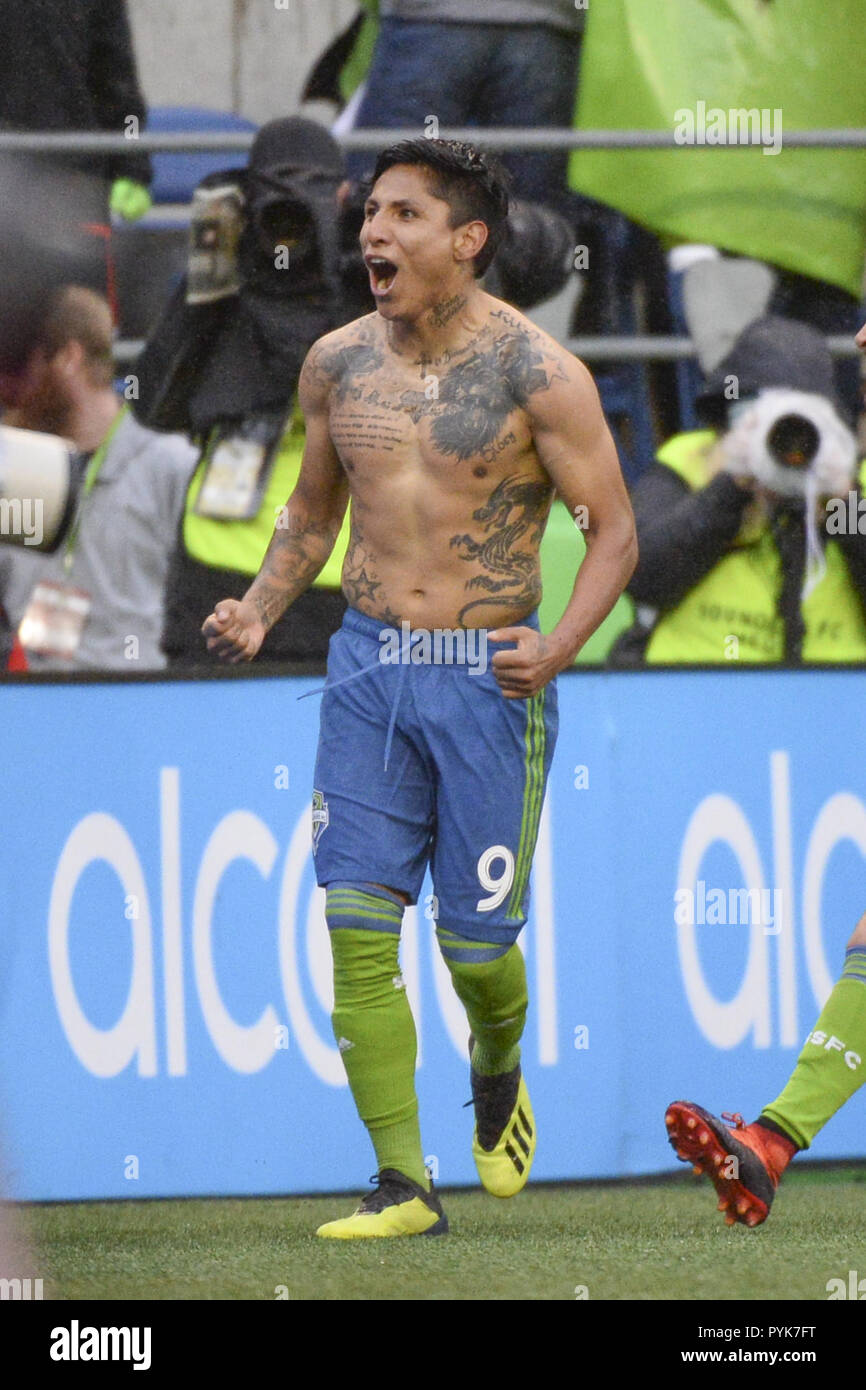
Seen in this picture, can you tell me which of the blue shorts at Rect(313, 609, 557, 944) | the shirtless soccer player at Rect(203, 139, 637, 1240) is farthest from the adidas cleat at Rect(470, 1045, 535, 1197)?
the blue shorts at Rect(313, 609, 557, 944)

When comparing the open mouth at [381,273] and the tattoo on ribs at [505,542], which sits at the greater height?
the open mouth at [381,273]

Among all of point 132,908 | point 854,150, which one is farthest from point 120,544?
point 854,150

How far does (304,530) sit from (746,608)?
1.73m

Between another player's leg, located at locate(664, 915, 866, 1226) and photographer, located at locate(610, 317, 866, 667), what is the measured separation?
1476mm

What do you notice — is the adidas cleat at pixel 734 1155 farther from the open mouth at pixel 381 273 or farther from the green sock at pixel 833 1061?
the open mouth at pixel 381 273

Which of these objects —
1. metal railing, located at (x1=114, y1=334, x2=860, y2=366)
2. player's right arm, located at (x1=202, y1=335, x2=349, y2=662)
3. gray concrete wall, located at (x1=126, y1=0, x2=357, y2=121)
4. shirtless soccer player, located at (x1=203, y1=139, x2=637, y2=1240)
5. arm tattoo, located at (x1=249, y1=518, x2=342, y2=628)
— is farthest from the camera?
gray concrete wall, located at (x1=126, y1=0, x2=357, y2=121)

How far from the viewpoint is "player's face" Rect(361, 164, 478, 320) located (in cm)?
433

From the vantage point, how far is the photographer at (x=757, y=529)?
5.91 m

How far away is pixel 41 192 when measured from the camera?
6.16 m

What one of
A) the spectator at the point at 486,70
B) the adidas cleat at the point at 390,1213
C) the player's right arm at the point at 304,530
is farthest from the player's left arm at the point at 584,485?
the spectator at the point at 486,70

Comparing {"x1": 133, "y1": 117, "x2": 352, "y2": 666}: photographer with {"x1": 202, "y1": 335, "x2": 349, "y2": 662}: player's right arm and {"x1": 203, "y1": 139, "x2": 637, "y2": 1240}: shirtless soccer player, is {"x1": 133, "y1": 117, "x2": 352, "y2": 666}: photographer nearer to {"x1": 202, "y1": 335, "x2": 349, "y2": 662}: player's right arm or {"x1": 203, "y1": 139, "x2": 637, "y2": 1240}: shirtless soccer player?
{"x1": 202, "y1": 335, "x2": 349, "y2": 662}: player's right arm

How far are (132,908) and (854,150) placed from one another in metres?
3.19

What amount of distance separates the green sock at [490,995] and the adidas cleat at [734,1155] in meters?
0.45

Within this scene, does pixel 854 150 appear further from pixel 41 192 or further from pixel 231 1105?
pixel 231 1105
